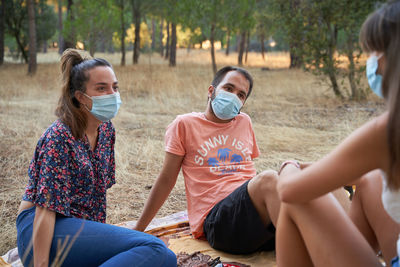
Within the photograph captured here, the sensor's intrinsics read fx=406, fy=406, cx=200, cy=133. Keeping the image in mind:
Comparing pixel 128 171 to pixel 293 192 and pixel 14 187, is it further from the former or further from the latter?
pixel 293 192

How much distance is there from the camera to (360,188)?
6.61 ft

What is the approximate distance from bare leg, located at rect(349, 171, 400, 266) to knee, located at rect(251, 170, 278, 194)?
414 mm

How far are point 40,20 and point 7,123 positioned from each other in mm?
15800

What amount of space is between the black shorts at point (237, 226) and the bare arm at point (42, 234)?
3.20 feet

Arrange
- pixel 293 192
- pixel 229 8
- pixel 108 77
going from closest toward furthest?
pixel 293 192 < pixel 108 77 < pixel 229 8

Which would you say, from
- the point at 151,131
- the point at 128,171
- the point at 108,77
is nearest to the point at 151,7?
the point at 151,131

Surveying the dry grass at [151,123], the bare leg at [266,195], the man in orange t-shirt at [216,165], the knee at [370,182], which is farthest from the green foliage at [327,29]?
the knee at [370,182]

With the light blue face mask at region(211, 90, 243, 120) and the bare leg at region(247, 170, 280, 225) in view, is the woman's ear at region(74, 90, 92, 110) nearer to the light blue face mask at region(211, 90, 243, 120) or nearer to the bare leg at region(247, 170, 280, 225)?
the light blue face mask at region(211, 90, 243, 120)

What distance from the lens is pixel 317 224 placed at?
65.1 inches

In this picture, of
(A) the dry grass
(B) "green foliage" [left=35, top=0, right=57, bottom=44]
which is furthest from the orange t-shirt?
(B) "green foliage" [left=35, top=0, right=57, bottom=44]

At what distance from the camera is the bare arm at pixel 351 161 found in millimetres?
1320

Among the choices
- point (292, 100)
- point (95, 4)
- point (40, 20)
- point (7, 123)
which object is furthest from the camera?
point (40, 20)

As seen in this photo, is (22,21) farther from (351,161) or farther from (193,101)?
(351,161)

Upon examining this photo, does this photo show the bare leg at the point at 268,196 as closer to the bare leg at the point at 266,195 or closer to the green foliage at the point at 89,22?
the bare leg at the point at 266,195
